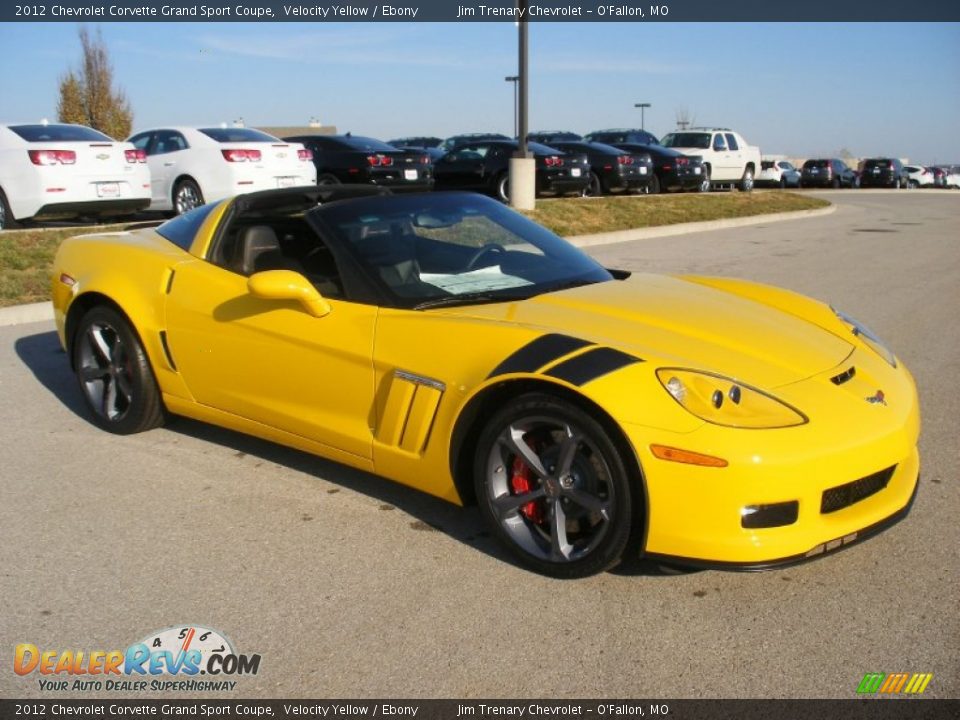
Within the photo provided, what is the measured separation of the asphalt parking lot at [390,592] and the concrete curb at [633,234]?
3876mm

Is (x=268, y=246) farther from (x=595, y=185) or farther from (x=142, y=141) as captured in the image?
(x=595, y=185)

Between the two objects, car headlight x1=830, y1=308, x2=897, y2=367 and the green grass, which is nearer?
car headlight x1=830, y1=308, x2=897, y2=367

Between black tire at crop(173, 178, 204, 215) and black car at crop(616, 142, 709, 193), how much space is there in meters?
13.5

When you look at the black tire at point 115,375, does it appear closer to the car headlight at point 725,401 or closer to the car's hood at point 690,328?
the car's hood at point 690,328

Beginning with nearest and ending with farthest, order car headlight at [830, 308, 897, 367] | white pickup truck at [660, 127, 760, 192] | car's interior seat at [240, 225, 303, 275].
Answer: car headlight at [830, 308, 897, 367]
car's interior seat at [240, 225, 303, 275]
white pickup truck at [660, 127, 760, 192]

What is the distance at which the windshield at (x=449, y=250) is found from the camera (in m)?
4.17

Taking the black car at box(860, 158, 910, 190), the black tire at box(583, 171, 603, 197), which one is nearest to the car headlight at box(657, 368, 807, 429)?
the black tire at box(583, 171, 603, 197)

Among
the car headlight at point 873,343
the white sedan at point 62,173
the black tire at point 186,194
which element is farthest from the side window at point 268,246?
the black tire at point 186,194

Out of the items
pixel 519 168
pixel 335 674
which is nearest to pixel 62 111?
pixel 519 168

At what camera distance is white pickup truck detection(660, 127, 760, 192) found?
2831 cm

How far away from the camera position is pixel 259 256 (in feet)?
15.5

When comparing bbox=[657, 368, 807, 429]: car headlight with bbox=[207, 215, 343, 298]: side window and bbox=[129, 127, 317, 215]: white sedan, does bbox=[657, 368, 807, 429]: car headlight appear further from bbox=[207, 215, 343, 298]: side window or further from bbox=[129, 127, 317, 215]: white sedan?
bbox=[129, 127, 317, 215]: white sedan

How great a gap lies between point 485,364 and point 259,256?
1.67m

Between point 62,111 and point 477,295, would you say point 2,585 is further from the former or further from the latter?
point 62,111
